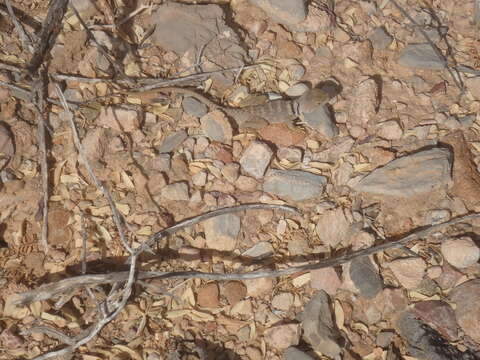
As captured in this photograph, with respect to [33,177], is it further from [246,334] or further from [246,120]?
[246,334]

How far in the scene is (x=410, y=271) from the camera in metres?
1.74

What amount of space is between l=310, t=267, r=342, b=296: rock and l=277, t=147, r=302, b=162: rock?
1.67 ft

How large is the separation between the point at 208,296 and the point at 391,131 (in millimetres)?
1043

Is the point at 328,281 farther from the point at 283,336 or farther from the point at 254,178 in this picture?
the point at 254,178

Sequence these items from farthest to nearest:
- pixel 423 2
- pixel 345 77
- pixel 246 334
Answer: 1. pixel 423 2
2. pixel 345 77
3. pixel 246 334

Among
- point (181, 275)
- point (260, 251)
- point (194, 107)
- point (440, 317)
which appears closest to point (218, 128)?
point (194, 107)

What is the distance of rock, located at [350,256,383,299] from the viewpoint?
1726 mm

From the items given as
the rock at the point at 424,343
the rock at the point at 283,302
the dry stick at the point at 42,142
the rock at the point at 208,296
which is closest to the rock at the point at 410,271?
the rock at the point at 424,343

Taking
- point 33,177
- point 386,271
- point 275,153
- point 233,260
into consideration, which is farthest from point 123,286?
point 386,271

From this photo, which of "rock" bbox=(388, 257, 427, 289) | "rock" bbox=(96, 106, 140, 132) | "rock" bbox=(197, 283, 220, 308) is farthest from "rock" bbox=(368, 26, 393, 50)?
"rock" bbox=(197, 283, 220, 308)

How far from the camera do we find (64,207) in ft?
6.22

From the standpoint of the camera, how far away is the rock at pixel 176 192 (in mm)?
1926

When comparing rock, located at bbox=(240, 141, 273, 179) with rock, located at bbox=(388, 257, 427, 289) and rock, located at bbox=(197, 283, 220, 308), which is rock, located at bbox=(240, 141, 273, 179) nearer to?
rock, located at bbox=(197, 283, 220, 308)

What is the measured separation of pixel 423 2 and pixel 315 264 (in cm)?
158
